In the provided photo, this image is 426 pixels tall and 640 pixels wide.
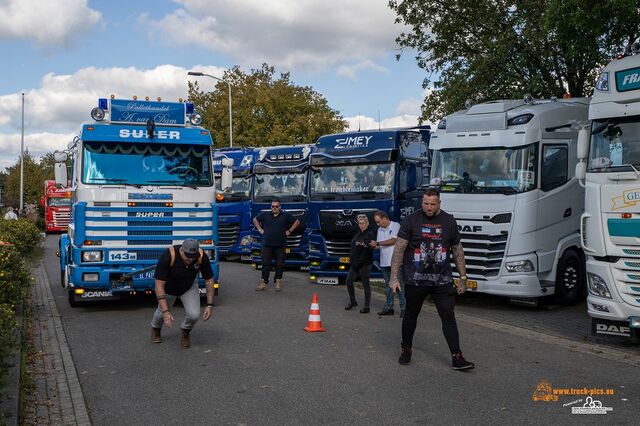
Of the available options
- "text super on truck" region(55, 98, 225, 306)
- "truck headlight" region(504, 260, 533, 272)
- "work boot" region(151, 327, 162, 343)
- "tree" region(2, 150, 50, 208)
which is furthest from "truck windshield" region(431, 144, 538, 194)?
"tree" region(2, 150, 50, 208)

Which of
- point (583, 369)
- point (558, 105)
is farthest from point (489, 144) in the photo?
point (583, 369)

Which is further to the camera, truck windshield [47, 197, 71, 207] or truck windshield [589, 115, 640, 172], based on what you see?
truck windshield [47, 197, 71, 207]

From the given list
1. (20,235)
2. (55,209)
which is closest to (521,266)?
(20,235)

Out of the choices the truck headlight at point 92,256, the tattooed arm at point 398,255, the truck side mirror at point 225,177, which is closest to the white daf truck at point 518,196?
the truck side mirror at point 225,177

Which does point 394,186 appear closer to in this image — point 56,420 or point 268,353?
point 268,353

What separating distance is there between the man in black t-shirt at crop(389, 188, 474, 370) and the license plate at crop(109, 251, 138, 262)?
538 centimetres

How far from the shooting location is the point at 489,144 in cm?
1162

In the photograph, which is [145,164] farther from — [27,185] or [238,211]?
[27,185]

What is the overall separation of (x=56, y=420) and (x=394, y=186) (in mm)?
9421

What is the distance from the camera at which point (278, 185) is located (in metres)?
18.4

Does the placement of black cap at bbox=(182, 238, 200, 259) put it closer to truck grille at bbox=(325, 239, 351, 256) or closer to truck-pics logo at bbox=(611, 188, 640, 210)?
truck-pics logo at bbox=(611, 188, 640, 210)

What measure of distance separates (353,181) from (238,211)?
6.09 meters

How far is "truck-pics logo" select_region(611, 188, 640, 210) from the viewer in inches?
324

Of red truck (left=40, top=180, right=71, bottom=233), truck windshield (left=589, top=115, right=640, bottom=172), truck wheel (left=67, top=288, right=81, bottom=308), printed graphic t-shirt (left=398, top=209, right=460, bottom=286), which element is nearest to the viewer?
printed graphic t-shirt (left=398, top=209, right=460, bottom=286)
